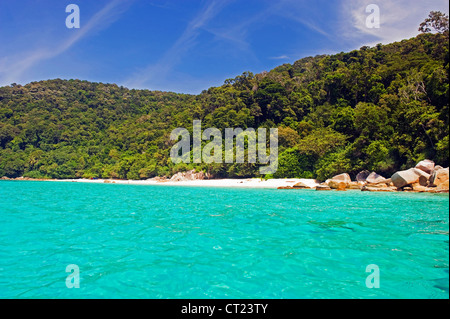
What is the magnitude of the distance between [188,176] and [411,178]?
152 feet

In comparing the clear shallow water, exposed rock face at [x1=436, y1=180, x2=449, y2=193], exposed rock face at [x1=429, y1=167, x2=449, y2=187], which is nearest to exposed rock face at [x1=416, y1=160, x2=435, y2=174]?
exposed rock face at [x1=429, y1=167, x2=449, y2=187]

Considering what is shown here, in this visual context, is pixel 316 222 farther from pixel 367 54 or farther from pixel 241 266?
pixel 367 54

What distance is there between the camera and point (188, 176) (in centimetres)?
6475

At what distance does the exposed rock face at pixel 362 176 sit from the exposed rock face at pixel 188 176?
3420cm

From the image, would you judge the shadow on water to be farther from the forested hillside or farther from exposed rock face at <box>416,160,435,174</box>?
exposed rock face at <box>416,160,435,174</box>

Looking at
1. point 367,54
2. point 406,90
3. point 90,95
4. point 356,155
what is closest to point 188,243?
point 356,155

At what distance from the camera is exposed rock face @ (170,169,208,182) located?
63591mm

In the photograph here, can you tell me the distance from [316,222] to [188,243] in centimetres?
632

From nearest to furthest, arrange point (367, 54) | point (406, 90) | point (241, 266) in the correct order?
point (241, 266), point (406, 90), point (367, 54)

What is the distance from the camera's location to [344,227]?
11117 millimetres

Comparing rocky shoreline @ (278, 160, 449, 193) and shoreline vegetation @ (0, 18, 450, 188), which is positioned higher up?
shoreline vegetation @ (0, 18, 450, 188)

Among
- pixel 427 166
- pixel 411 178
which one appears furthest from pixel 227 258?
pixel 427 166

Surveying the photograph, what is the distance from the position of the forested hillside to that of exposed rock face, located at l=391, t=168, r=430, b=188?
265 centimetres

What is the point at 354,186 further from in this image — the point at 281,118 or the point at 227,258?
the point at 281,118
